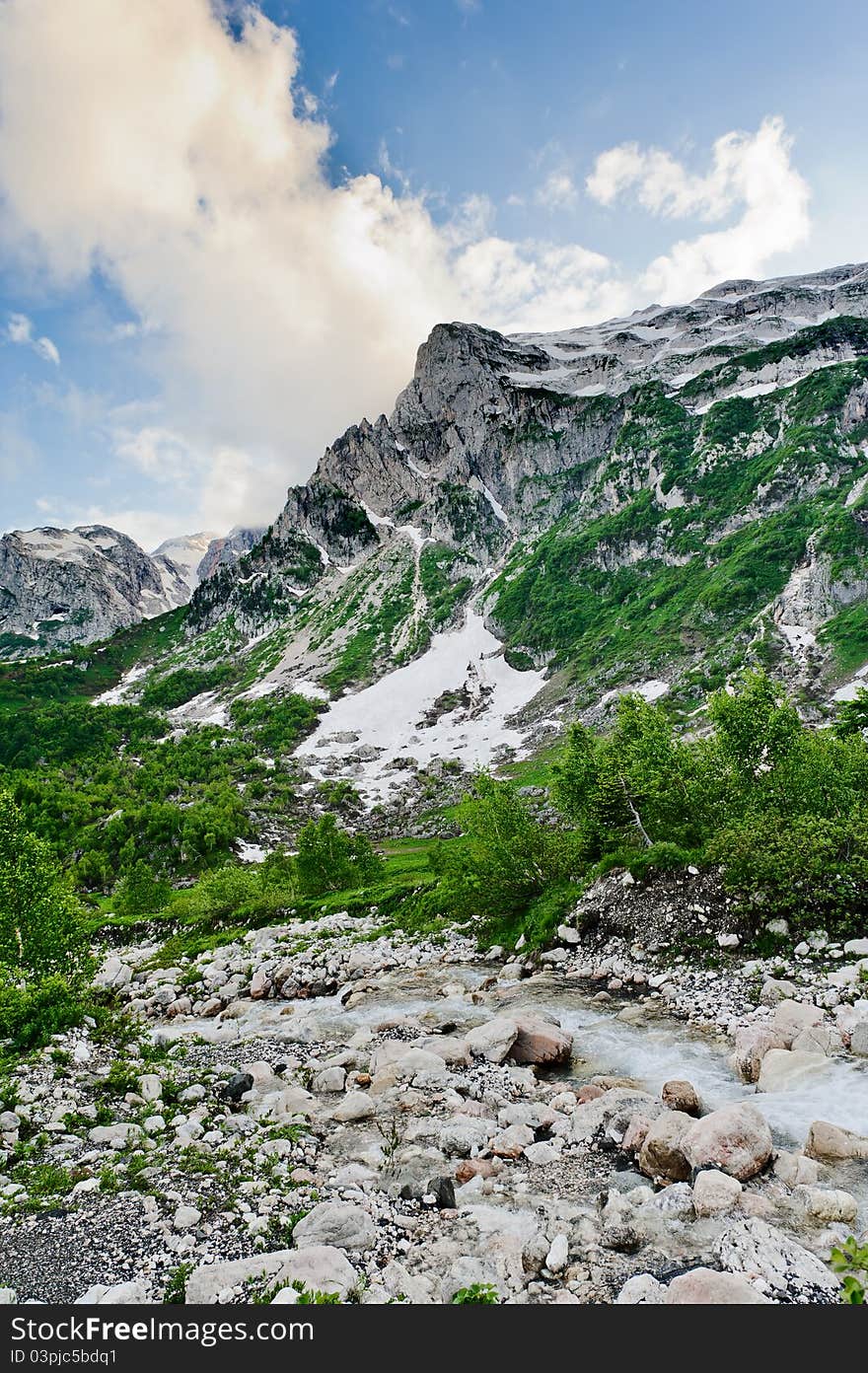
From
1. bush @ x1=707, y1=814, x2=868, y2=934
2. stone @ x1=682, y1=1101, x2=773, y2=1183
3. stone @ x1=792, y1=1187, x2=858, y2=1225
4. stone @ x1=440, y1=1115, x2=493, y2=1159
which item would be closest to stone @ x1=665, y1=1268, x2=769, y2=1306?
stone @ x1=792, y1=1187, x2=858, y2=1225

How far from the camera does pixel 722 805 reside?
27938 mm

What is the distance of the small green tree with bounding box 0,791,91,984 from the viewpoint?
63.5 feet

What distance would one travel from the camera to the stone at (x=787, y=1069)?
42.7 feet

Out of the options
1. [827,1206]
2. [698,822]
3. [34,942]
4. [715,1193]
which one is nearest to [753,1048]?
[827,1206]

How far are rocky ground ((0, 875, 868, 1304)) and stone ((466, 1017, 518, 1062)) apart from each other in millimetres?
60

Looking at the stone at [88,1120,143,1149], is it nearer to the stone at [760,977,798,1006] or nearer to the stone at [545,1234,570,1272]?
the stone at [545,1234,570,1272]

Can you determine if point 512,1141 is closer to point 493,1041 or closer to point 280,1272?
point 493,1041

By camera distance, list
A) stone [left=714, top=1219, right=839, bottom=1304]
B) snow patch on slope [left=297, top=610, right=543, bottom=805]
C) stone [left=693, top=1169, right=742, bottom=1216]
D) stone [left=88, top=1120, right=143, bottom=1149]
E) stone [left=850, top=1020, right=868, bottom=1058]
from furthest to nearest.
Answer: snow patch on slope [left=297, top=610, right=543, bottom=805]
stone [left=850, top=1020, right=868, bottom=1058]
stone [left=88, top=1120, right=143, bottom=1149]
stone [left=693, top=1169, right=742, bottom=1216]
stone [left=714, top=1219, right=839, bottom=1304]

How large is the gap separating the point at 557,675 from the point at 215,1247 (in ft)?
552

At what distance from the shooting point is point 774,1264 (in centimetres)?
781

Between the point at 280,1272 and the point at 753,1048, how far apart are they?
11.7m

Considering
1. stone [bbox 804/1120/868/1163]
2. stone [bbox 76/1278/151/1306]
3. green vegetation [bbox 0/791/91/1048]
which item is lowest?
stone [bbox 804/1120/868/1163]

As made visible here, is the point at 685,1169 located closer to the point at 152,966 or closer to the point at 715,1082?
the point at 715,1082

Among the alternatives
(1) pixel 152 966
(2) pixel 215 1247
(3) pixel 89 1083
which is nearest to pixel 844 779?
(2) pixel 215 1247
